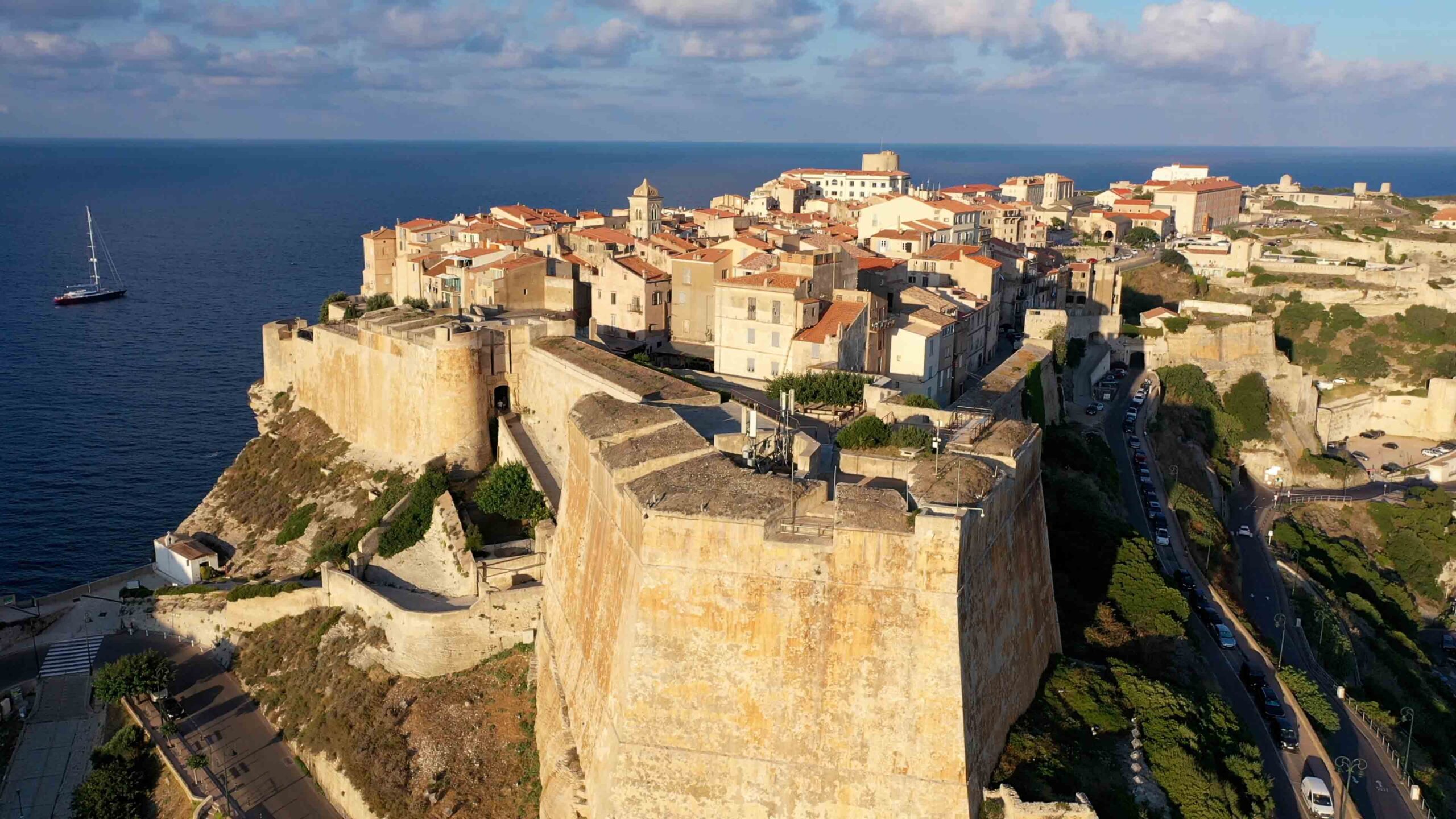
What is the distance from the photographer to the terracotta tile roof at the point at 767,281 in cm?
3219

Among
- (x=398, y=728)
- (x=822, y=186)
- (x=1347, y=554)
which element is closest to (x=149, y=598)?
(x=398, y=728)

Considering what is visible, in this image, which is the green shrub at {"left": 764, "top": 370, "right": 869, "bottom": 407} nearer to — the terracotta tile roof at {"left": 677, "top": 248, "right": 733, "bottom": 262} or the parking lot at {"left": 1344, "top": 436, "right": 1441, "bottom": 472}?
the terracotta tile roof at {"left": 677, "top": 248, "right": 733, "bottom": 262}

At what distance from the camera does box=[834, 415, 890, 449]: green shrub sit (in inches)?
837

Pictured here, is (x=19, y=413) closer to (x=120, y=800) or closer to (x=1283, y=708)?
(x=120, y=800)

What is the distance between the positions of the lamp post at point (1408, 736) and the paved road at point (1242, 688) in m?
2.64

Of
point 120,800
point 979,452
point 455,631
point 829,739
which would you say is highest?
point 979,452

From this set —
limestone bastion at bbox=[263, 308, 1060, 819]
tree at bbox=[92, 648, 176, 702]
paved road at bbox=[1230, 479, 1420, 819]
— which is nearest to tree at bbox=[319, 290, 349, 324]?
tree at bbox=[92, 648, 176, 702]

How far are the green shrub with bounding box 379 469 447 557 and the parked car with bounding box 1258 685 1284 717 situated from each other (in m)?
18.2

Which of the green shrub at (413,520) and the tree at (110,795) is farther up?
the green shrub at (413,520)

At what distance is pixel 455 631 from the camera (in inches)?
877

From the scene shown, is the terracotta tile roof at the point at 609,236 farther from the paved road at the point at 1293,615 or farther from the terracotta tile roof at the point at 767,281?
the paved road at the point at 1293,615

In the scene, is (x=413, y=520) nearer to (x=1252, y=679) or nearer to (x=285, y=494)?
(x=285, y=494)

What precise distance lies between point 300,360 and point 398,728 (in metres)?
19.2

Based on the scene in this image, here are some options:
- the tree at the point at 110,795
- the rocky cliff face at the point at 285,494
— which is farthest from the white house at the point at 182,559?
the tree at the point at 110,795
